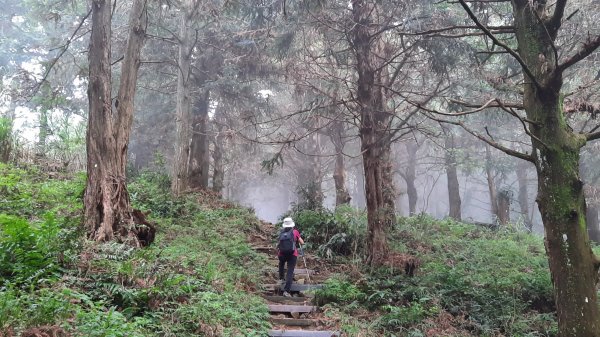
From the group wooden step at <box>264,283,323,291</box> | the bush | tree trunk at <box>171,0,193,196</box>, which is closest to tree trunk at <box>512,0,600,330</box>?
wooden step at <box>264,283,323,291</box>

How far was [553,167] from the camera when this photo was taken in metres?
6.00

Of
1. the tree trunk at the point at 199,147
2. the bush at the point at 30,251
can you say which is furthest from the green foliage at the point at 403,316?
the tree trunk at the point at 199,147

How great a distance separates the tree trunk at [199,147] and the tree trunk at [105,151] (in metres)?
9.30

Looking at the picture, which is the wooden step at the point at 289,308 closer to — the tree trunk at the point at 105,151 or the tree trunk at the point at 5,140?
the tree trunk at the point at 105,151

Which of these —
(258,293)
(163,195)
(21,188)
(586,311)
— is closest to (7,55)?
(163,195)

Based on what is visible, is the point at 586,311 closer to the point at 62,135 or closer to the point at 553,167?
the point at 553,167

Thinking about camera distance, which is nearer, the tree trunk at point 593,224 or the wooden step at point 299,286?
the wooden step at point 299,286

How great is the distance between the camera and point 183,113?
15164 mm

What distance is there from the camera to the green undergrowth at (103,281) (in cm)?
465

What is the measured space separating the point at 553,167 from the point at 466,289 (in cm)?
390

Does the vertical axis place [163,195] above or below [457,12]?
below

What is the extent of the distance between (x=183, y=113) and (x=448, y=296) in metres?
10.2

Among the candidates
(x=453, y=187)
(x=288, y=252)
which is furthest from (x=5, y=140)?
(x=453, y=187)

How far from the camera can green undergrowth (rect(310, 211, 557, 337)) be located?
777 cm
